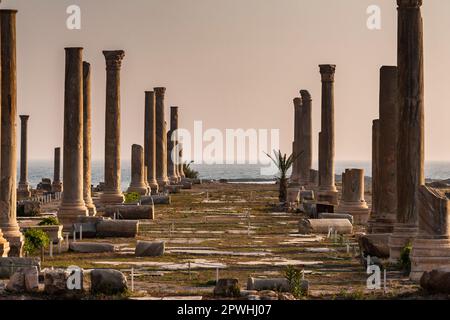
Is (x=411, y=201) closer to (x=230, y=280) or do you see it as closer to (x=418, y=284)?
(x=418, y=284)

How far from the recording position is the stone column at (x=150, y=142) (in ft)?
205

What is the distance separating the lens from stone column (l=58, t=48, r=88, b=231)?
37469mm

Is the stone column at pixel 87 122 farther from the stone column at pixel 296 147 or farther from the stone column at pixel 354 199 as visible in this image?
the stone column at pixel 296 147

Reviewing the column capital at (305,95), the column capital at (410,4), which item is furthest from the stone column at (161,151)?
the column capital at (410,4)

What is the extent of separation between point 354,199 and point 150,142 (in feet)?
75.8

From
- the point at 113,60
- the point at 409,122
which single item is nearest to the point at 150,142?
the point at 113,60

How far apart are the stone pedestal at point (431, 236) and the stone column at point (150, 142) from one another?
127ft

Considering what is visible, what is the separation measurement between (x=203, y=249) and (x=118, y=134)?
1777 cm

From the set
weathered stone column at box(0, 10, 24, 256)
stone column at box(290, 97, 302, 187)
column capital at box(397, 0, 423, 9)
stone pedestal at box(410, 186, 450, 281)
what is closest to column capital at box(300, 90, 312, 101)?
stone column at box(290, 97, 302, 187)

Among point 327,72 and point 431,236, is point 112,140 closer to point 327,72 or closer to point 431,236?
point 327,72

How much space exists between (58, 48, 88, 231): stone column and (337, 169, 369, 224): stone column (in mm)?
9167
